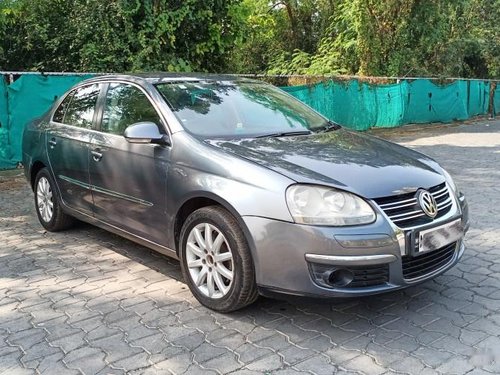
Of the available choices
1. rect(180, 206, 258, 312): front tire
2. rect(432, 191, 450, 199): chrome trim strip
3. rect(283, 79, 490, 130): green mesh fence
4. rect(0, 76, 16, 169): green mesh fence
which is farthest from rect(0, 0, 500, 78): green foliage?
rect(432, 191, 450, 199): chrome trim strip

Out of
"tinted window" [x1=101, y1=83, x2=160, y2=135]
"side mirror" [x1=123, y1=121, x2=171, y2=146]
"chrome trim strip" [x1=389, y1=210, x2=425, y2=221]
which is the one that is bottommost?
"chrome trim strip" [x1=389, y1=210, x2=425, y2=221]

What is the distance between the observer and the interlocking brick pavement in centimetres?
315

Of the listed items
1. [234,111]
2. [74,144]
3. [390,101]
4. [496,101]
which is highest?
[234,111]

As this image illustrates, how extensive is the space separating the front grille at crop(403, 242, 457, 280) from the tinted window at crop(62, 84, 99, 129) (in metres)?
3.12

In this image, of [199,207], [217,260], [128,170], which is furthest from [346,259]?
[128,170]

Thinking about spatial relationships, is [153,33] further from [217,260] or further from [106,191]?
[217,260]

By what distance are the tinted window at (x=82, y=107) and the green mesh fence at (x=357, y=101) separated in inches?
161

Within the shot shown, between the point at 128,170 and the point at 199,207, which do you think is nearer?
the point at 199,207

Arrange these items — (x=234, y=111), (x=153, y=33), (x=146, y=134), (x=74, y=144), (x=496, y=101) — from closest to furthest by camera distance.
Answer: (x=146, y=134) → (x=234, y=111) → (x=74, y=144) → (x=153, y=33) → (x=496, y=101)

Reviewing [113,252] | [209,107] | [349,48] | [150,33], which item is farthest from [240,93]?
[349,48]

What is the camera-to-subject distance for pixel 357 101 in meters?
16.0

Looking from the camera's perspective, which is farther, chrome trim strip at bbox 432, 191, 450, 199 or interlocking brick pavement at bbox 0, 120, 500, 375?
chrome trim strip at bbox 432, 191, 450, 199

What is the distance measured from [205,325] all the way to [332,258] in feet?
3.33

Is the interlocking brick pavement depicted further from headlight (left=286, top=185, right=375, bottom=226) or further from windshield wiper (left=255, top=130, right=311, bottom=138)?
windshield wiper (left=255, top=130, right=311, bottom=138)
